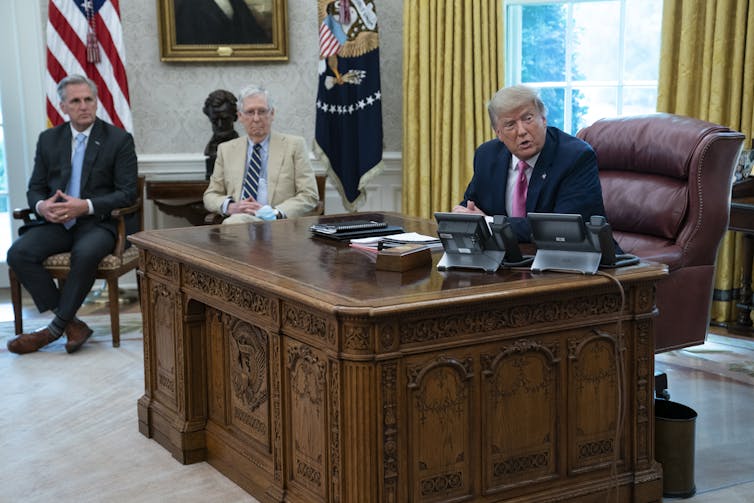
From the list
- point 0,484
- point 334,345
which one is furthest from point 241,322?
point 0,484

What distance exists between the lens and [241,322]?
135 inches

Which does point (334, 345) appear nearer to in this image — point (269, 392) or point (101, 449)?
point (269, 392)

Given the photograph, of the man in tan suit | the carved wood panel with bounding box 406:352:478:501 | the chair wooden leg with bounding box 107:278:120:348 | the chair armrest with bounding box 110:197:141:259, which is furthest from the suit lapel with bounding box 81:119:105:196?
the carved wood panel with bounding box 406:352:478:501

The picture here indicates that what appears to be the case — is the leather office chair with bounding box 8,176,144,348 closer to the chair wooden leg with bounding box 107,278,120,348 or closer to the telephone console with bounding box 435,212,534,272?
the chair wooden leg with bounding box 107,278,120,348

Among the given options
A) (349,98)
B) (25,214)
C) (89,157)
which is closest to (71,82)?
(89,157)

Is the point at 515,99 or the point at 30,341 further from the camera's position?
the point at 30,341

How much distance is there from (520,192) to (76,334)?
9.19ft

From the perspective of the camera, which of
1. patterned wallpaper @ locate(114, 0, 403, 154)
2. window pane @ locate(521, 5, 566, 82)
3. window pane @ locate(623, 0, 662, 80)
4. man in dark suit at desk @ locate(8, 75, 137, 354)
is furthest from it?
patterned wallpaper @ locate(114, 0, 403, 154)

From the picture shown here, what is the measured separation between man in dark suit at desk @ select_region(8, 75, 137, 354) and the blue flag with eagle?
1528 mm

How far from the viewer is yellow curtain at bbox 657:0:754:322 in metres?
5.47

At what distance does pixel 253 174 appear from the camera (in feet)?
17.6

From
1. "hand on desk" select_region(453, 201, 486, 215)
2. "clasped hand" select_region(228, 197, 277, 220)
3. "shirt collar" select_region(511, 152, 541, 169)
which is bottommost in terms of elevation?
"clasped hand" select_region(228, 197, 277, 220)

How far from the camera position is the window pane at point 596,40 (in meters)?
6.32

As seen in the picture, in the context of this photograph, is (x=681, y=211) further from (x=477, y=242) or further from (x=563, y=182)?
(x=477, y=242)
